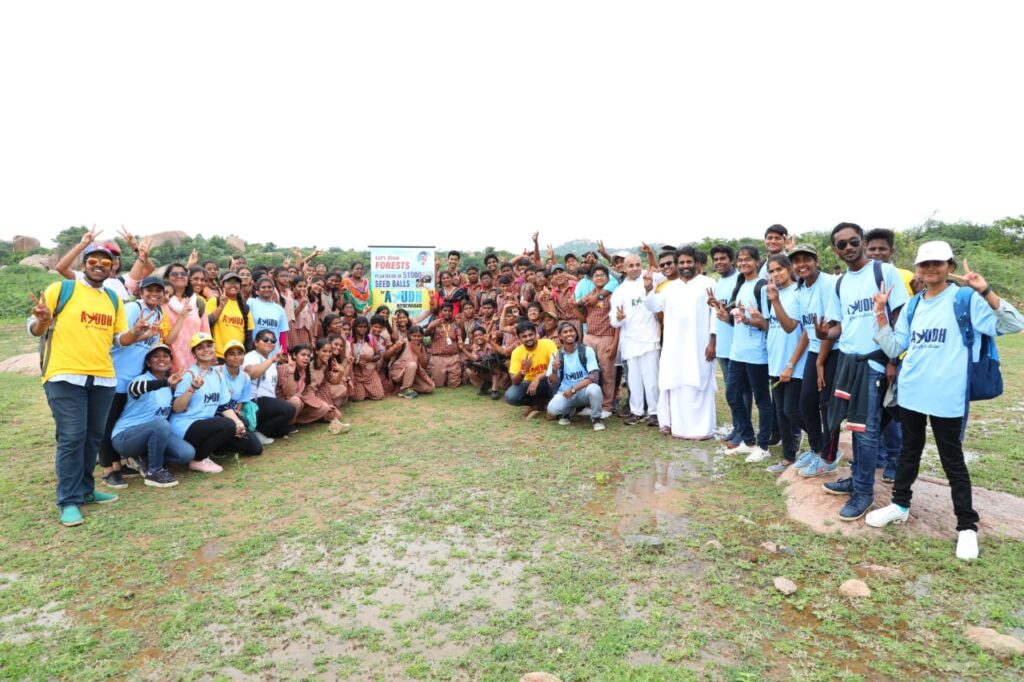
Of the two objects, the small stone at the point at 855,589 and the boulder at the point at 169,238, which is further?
the boulder at the point at 169,238

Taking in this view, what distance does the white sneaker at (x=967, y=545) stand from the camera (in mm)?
3654

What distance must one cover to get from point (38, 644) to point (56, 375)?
2.09 m

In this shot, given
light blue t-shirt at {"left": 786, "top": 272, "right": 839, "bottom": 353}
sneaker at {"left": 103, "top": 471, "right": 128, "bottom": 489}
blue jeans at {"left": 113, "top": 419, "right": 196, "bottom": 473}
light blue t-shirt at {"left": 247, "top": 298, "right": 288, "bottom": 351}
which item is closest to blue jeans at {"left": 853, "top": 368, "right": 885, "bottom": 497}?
light blue t-shirt at {"left": 786, "top": 272, "right": 839, "bottom": 353}

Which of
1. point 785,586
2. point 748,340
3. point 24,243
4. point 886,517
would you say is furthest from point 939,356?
point 24,243

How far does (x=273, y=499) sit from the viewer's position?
487 cm

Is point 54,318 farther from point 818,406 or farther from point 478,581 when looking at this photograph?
point 818,406

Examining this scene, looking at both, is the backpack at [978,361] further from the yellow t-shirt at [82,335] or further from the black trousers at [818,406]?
the yellow t-shirt at [82,335]

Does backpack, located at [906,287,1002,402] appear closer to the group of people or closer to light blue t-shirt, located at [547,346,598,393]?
the group of people

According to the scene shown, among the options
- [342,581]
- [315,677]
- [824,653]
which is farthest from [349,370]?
[824,653]

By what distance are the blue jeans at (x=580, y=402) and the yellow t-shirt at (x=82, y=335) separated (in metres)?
4.31

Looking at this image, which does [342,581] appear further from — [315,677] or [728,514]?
[728,514]

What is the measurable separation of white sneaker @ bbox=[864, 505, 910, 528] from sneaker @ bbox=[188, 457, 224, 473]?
16.9 feet

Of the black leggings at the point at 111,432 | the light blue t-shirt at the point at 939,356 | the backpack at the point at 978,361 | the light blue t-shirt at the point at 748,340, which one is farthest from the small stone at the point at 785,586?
the black leggings at the point at 111,432

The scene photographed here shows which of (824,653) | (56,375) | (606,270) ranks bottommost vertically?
(824,653)
